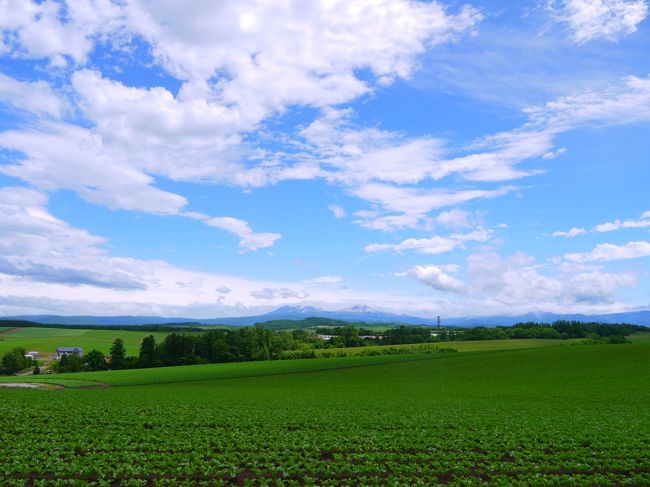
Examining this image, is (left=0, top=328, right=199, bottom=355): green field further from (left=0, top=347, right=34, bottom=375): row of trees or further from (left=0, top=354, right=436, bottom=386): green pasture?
(left=0, top=354, right=436, bottom=386): green pasture

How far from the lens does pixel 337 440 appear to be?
2145 cm

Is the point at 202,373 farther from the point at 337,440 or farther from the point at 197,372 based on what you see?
the point at 337,440

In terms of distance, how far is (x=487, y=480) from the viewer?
53.2 feet

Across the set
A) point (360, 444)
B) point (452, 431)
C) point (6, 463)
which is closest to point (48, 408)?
point (6, 463)

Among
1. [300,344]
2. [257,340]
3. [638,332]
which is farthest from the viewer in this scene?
[638,332]

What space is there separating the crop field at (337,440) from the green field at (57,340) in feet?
342

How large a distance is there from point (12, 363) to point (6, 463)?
359ft

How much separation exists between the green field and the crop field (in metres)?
104

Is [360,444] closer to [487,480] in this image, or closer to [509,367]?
[487,480]

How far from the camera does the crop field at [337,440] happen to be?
53.4 feet

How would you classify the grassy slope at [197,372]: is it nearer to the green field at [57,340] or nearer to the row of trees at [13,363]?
the row of trees at [13,363]

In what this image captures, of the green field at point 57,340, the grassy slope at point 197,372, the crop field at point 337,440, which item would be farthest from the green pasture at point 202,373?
the green field at point 57,340

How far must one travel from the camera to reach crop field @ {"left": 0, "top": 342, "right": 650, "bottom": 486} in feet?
53.4

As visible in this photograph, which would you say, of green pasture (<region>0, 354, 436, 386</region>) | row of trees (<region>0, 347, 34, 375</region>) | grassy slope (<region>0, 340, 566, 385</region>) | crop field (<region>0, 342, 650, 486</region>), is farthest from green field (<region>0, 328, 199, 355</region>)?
crop field (<region>0, 342, 650, 486</region>)
